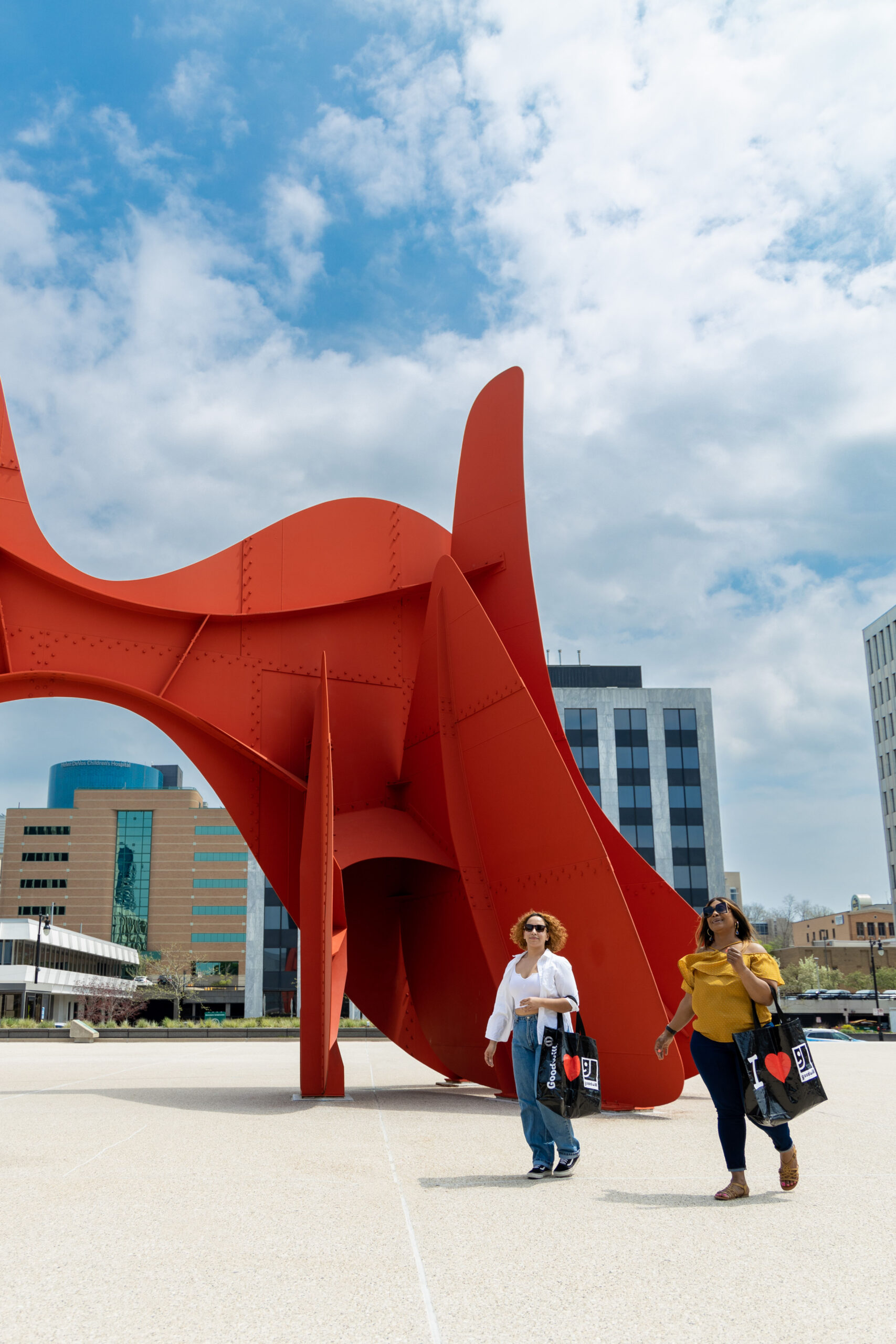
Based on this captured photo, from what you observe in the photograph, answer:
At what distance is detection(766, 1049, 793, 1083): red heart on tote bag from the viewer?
490cm

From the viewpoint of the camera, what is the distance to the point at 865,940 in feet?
316

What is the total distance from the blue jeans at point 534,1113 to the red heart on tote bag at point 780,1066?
3.85 ft

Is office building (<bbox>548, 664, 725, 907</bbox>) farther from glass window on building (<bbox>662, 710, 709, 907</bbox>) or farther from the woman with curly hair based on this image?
the woman with curly hair

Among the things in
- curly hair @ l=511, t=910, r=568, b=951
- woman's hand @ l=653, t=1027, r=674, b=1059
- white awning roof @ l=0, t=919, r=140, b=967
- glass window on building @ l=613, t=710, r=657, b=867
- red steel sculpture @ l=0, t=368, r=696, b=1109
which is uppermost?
glass window on building @ l=613, t=710, r=657, b=867

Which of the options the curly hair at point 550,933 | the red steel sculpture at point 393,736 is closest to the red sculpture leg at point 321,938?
the red steel sculpture at point 393,736

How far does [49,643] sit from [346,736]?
3.43 m

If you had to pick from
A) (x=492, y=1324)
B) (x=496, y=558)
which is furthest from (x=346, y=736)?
(x=492, y=1324)

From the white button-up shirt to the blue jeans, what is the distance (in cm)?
7

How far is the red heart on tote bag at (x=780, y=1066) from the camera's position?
4902mm

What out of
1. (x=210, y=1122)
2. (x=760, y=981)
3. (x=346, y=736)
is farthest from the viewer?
(x=346, y=736)

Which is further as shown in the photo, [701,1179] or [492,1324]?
[701,1179]

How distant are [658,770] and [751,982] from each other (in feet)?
171

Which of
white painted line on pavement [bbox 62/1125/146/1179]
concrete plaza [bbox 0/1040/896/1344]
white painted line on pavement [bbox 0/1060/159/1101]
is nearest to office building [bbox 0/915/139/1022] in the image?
white painted line on pavement [bbox 0/1060/159/1101]

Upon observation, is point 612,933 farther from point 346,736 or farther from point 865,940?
point 865,940
